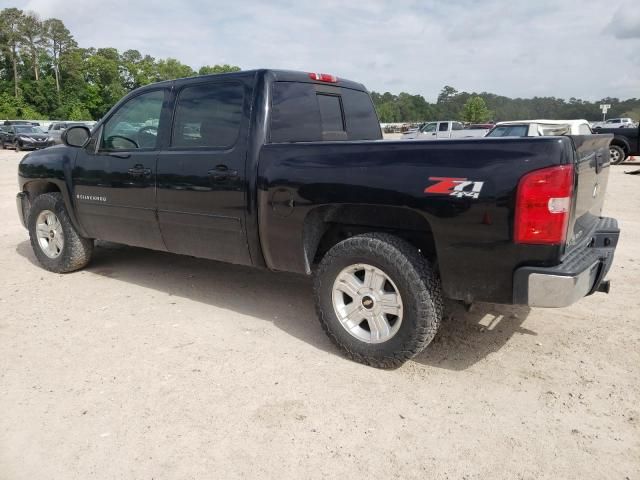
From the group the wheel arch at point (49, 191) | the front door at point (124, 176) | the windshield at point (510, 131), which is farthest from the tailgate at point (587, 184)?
the windshield at point (510, 131)

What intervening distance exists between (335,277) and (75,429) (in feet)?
5.68

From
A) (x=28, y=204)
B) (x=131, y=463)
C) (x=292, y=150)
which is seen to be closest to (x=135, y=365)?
(x=131, y=463)

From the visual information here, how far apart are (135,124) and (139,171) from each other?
53 cm

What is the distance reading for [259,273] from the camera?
5.54 m

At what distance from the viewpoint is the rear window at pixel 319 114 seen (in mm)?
3895

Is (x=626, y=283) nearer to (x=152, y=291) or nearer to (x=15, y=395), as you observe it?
(x=152, y=291)

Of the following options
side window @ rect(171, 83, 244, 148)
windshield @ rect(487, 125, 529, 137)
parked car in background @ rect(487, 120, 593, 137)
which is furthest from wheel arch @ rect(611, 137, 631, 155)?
side window @ rect(171, 83, 244, 148)

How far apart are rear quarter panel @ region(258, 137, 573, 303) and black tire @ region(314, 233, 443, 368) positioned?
5.4 inches

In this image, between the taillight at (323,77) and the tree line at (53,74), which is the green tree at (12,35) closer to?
the tree line at (53,74)

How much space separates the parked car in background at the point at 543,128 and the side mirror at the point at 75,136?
1119 centimetres

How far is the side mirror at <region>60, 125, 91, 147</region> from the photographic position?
4.95m

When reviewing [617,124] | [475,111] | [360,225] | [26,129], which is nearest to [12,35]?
[26,129]

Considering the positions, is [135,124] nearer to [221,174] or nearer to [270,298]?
[221,174]

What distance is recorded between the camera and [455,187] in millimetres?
2857
